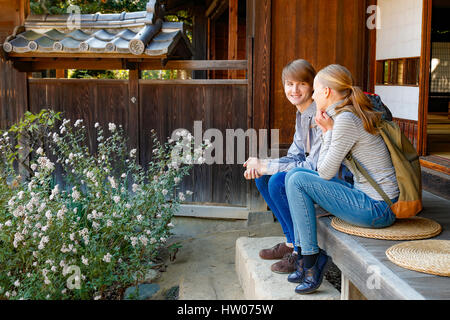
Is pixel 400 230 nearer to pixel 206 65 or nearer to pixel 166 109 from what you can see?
pixel 206 65

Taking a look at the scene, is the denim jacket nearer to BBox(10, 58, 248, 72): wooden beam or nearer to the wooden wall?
the wooden wall

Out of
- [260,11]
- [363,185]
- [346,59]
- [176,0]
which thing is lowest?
[363,185]

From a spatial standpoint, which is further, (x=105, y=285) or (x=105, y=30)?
(x=105, y=30)

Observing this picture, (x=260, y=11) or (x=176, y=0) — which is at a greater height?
(x=176, y=0)

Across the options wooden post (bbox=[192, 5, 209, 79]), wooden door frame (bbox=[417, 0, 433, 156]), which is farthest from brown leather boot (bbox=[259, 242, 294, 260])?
wooden post (bbox=[192, 5, 209, 79])

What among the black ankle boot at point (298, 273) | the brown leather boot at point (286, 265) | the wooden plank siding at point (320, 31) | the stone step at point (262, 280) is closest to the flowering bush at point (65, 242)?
the stone step at point (262, 280)

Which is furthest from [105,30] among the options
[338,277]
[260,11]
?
[338,277]

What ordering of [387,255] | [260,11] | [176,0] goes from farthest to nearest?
[176,0]
[260,11]
[387,255]

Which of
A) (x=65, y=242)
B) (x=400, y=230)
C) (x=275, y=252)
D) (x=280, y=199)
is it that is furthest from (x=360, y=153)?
(x=65, y=242)

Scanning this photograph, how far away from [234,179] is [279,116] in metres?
1.01

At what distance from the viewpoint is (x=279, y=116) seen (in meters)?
6.48

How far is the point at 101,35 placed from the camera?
6453mm
